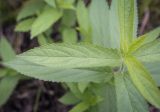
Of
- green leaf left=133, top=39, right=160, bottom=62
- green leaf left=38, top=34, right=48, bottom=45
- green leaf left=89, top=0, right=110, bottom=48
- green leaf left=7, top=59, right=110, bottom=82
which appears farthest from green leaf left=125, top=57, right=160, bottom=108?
green leaf left=38, top=34, right=48, bottom=45

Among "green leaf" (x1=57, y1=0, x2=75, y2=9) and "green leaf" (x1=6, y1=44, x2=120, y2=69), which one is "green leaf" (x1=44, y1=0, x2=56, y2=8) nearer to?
"green leaf" (x1=57, y1=0, x2=75, y2=9)

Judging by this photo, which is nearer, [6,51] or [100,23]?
[100,23]

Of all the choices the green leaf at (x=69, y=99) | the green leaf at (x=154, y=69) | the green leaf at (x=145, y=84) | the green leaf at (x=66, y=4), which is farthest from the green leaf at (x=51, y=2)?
the green leaf at (x=145, y=84)

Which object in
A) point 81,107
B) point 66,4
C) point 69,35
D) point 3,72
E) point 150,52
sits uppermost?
point 66,4

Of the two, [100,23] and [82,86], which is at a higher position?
[100,23]

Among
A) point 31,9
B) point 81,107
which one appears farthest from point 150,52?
point 31,9

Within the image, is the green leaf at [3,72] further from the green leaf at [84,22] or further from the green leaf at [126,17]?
the green leaf at [126,17]

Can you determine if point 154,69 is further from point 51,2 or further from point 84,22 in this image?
point 51,2
